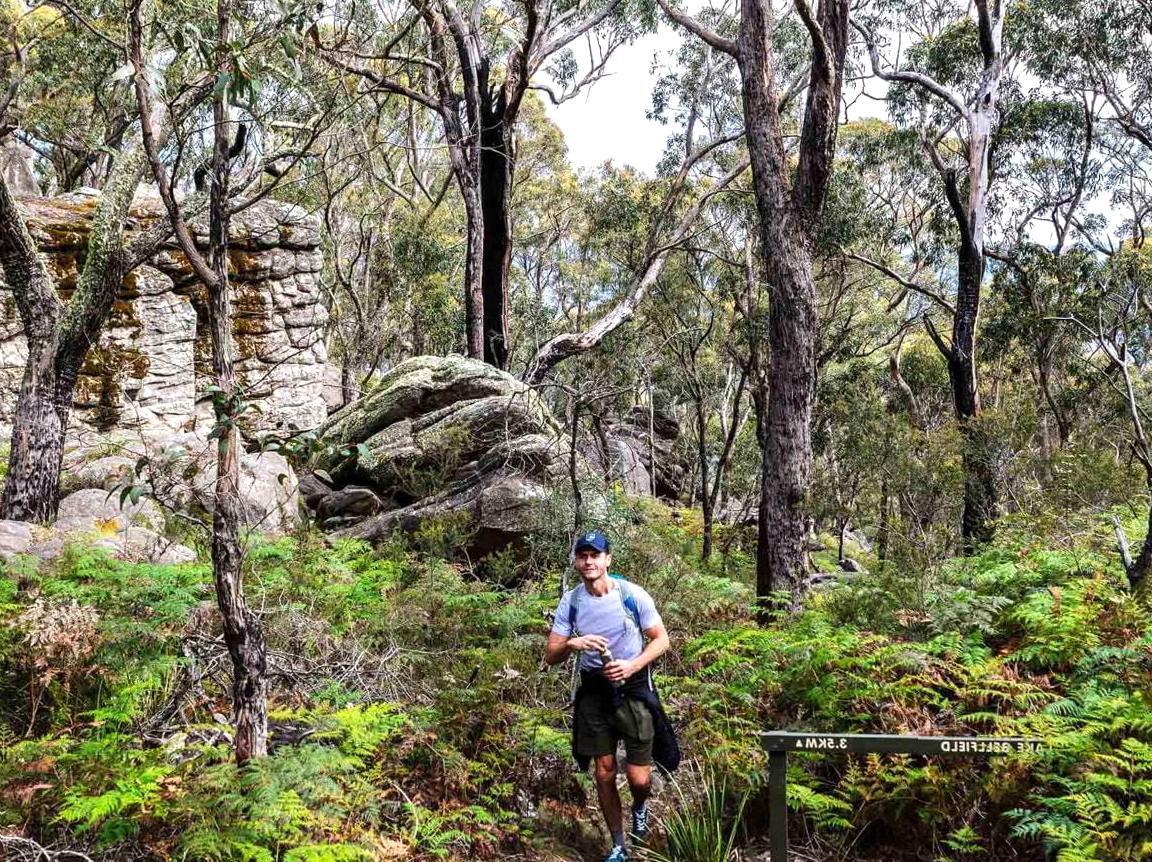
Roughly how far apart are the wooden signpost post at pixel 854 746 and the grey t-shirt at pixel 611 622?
1.03m

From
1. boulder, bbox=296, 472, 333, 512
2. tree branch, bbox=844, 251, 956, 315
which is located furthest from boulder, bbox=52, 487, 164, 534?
tree branch, bbox=844, 251, 956, 315

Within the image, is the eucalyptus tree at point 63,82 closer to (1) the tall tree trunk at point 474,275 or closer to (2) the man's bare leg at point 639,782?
(1) the tall tree trunk at point 474,275

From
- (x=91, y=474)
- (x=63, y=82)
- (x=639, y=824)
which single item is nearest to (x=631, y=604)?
(x=639, y=824)

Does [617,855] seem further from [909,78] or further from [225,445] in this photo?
[909,78]

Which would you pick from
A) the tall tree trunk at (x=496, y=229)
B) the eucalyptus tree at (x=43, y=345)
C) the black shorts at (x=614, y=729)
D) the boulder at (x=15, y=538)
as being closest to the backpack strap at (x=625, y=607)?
the black shorts at (x=614, y=729)

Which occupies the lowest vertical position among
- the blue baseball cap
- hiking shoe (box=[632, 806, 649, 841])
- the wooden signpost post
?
hiking shoe (box=[632, 806, 649, 841])

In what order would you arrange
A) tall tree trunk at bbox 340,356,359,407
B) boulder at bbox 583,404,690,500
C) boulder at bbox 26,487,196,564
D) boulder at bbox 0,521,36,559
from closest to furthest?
boulder at bbox 0,521,36,559 < boulder at bbox 26,487,196,564 < tall tree trunk at bbox 340,356,359,407 < boulder at bbox 583,404,690,500

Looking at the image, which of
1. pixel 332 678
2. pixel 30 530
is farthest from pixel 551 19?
pixel 332 678

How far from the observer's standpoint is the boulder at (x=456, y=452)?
952 cm

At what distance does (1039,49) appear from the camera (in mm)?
17609

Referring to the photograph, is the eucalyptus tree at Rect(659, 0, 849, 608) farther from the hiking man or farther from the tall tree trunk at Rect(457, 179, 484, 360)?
the tall tree trunk at Rect(457, 179, 484, 360)

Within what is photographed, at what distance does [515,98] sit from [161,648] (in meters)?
12.1

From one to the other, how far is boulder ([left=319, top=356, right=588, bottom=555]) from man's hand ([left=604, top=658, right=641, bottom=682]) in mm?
4876

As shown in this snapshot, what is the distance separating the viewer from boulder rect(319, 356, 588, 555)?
31.2ft
